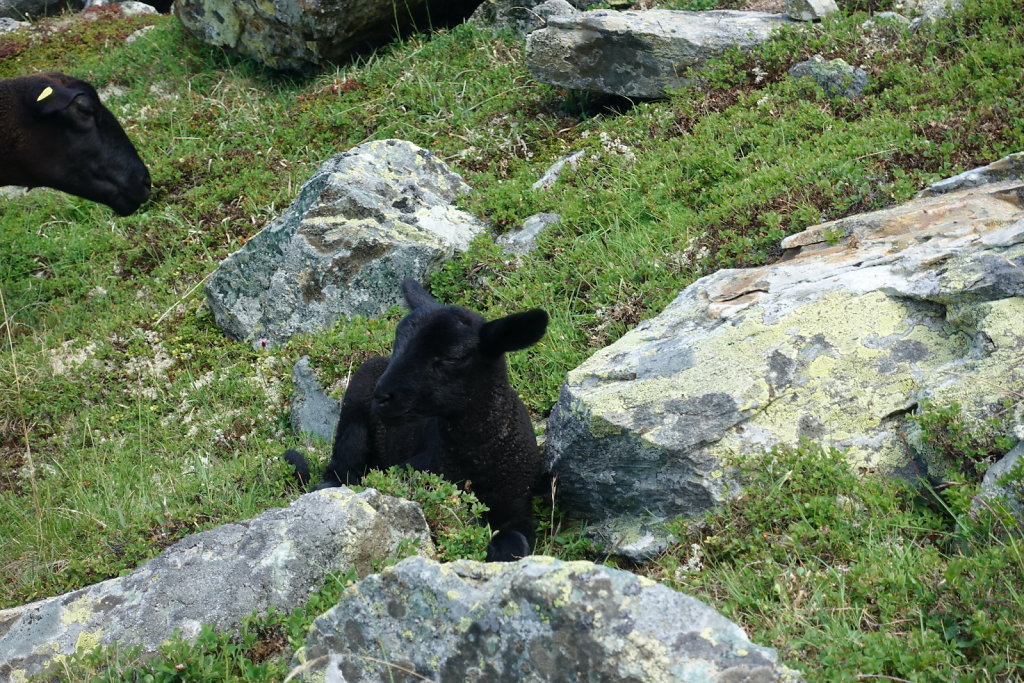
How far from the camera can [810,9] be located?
35.4 ft

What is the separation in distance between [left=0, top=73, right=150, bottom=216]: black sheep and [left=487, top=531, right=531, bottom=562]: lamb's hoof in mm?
7378

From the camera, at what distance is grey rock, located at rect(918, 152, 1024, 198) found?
6812mm

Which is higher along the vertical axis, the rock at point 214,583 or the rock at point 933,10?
the rock at point 933,10

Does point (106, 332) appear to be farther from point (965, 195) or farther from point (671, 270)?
point (965, 195)

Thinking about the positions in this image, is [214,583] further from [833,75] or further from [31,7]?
[31,7]

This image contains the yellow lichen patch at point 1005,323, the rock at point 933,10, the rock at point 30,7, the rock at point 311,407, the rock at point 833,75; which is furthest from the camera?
the rock at point 30,7

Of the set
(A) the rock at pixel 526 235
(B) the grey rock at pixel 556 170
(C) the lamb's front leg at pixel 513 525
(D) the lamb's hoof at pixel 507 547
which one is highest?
(B) the grey rock at pixel 556 170

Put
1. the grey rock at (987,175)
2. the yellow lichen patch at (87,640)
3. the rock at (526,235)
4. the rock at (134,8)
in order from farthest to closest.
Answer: the rock at (134,8)
the rock at (526,235)
the grey rock at (987,175)
the yellow lichen patch at (87,640)

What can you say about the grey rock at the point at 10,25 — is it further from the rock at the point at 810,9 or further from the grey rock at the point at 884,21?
the grey rock at the point at 884,21

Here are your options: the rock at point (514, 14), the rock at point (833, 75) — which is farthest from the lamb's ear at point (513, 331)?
the rock at point (514, 14)

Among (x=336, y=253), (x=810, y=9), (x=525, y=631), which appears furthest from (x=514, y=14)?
(x=525, y=631)

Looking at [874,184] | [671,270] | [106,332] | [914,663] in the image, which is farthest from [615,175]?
[914,663]

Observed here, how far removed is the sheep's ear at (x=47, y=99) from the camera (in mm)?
10018

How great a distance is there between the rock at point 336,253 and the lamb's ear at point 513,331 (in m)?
3.31
